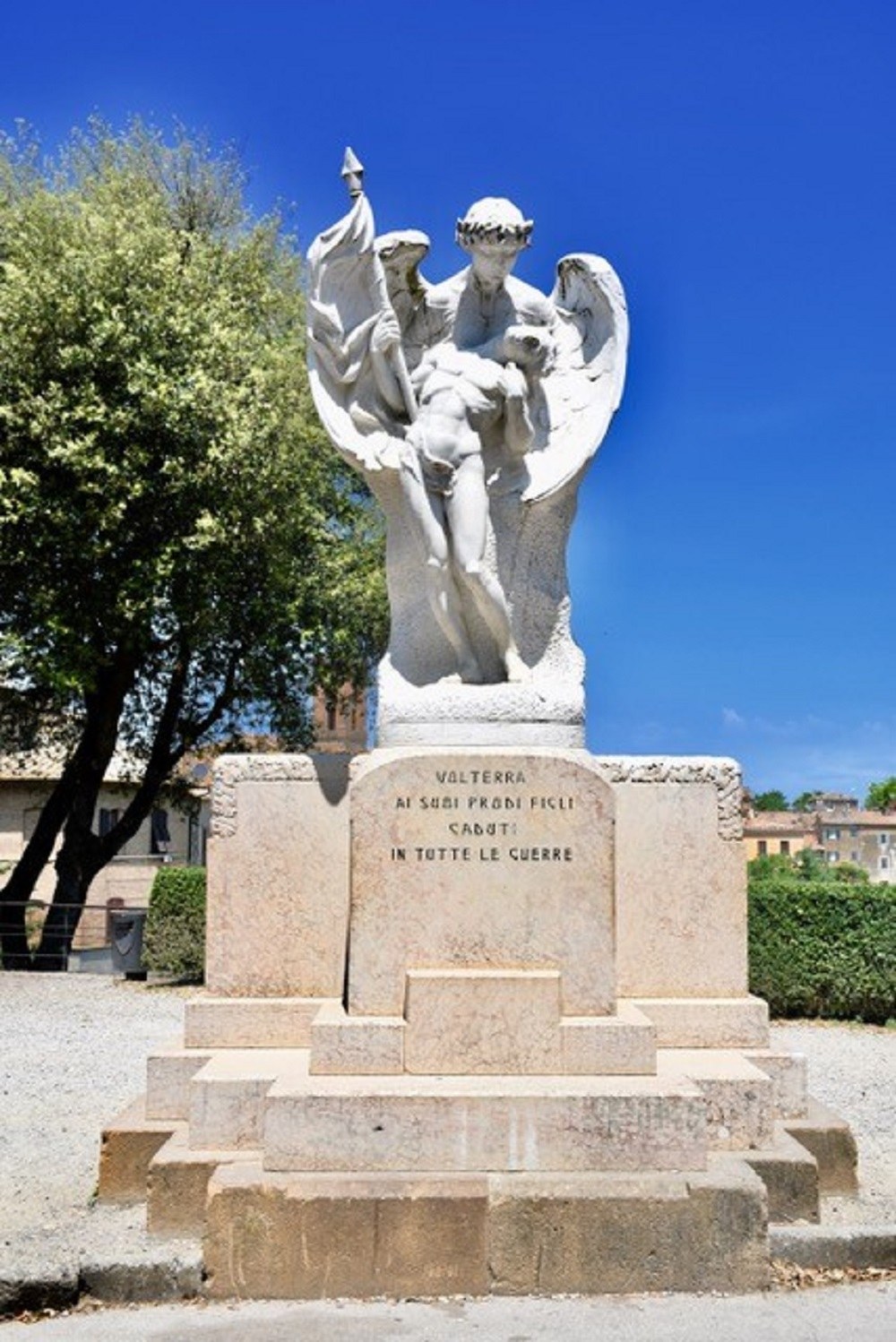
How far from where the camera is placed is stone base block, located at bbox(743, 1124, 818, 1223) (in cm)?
571

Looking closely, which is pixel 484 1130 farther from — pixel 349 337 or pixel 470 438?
pixel 349 337

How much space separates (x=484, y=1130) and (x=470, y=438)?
3288mm

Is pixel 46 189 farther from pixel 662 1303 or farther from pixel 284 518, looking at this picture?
pixel 662 1303

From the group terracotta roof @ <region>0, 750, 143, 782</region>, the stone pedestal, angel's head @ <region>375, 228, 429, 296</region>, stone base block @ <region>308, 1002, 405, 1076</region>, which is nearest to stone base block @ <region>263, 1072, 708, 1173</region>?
the stone pedestal

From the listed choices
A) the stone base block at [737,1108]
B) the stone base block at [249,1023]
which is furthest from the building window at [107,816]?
the stone base block at [737,1108]

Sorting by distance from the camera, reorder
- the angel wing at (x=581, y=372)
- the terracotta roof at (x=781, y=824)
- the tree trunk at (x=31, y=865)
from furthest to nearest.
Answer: the terracotta roof at (x=781, y=824)
the tree trunk at (x=31, y=865)
the angel wing at (x=581, y=372)

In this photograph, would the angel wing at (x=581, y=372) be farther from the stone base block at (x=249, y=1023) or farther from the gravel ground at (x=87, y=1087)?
the gravel ground at (x=87, y=1087)

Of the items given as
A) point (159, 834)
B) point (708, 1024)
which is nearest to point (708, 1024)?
point (708, 1024)

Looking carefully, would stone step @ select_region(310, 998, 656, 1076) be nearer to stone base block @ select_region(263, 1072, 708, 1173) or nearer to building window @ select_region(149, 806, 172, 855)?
stone base block @ select_region(263, 1072, 708, 1173)

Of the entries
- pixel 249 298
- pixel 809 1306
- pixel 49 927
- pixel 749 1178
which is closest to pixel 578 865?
pixel 749 1178

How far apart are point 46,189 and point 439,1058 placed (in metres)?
19.1

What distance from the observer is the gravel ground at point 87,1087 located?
620 centimetres

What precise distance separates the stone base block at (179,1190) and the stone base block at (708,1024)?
2.02m

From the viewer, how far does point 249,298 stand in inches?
875
